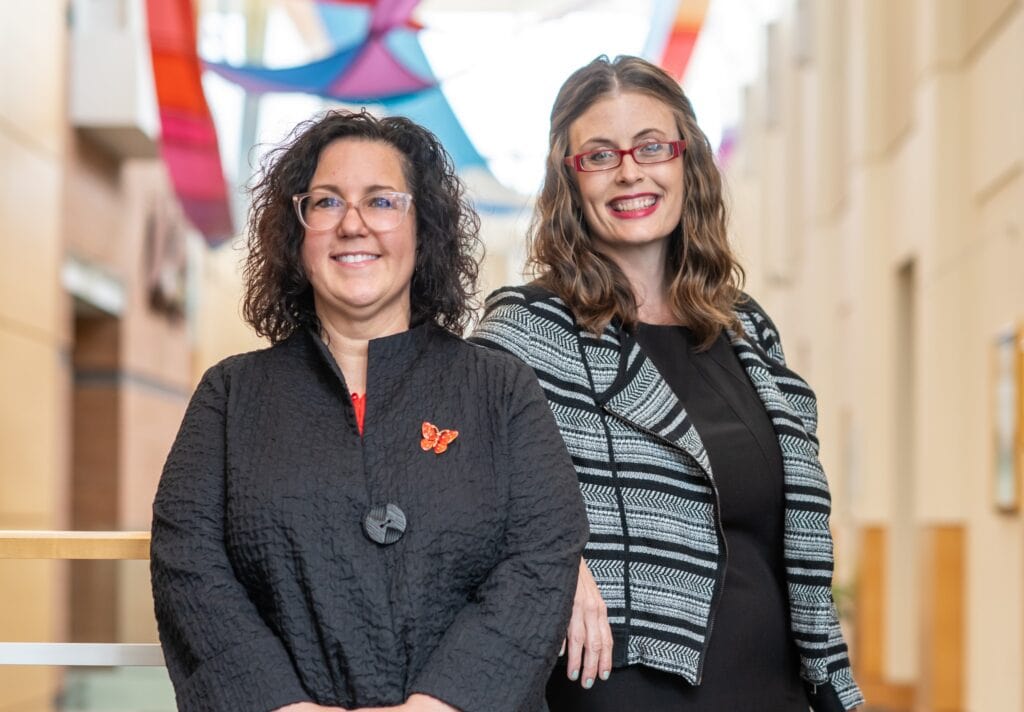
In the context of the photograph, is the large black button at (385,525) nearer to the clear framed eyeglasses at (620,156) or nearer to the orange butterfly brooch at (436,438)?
the orange butterfly brooch at (436,438)

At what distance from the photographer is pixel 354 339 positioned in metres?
2.04

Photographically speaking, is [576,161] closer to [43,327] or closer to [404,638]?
[404,638]

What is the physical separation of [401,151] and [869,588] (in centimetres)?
951

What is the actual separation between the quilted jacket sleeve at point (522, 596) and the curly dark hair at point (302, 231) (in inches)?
10.0

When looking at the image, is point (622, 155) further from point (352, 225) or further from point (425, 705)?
point (425, 705)

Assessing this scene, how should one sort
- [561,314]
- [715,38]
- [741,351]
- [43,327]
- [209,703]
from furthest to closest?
[715,38], [43,327], [741,351], [561,314], [209,703]

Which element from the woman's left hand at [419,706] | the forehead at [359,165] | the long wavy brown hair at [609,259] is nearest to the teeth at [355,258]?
the forehead at [359,165]

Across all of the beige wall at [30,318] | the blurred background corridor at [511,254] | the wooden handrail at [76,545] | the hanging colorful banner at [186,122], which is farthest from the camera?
the beige wall at [30,318]

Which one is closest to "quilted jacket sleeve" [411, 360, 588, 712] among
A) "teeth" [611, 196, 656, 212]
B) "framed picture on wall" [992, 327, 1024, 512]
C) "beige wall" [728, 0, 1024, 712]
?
"teeth" [611, 196, 656, 212]

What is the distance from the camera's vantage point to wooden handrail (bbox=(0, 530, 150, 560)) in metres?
2.16

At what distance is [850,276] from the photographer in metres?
11.9

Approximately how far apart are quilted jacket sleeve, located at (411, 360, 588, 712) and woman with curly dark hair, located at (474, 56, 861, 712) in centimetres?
22

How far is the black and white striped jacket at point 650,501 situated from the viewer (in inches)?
86.9

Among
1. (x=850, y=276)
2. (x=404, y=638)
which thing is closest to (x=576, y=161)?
A: (x=404, y=638)
